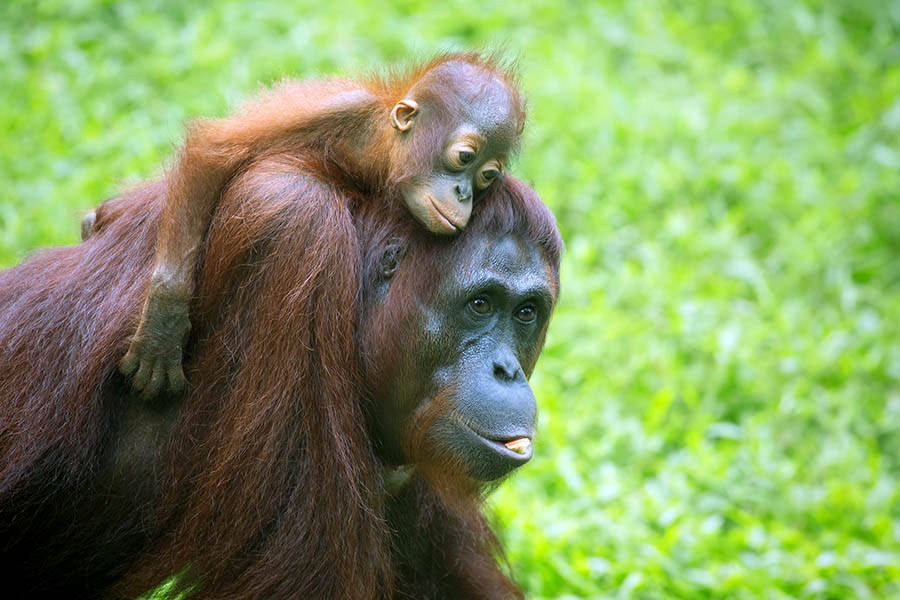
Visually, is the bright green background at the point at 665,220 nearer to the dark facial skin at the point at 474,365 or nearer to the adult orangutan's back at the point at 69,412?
the adult orangutan's back at the point at 69,412

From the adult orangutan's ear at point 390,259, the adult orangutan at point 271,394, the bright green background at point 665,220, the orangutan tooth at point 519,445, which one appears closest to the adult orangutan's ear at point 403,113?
the adult orangutan at point 271,394

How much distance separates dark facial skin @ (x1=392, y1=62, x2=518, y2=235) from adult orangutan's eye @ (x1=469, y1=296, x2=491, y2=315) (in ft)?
0.74

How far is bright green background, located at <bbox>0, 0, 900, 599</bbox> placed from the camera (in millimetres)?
5301

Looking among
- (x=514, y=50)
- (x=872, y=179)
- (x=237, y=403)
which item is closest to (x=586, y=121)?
(x=514, y=50)

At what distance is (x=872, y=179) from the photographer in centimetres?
780

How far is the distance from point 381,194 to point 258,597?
1.29 meters

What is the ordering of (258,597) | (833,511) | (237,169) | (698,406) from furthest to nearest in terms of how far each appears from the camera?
(698,406), (833,511), (237,169), (258,597)

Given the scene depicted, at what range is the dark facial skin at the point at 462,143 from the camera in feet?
10.6

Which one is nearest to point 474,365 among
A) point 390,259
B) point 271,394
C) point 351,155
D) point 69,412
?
point 390,259

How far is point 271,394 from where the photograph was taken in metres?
3.11

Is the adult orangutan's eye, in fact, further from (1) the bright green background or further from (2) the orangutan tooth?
(1) the bright green background

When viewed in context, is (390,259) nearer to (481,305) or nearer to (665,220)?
(481,305)

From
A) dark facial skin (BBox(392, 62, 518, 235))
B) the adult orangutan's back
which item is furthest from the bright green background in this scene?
dark facial skin (BBox(392, 62, 518, 235))

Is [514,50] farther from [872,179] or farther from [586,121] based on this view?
[872,179]
